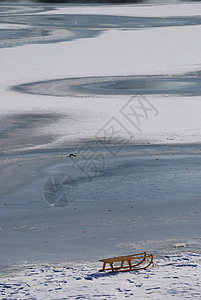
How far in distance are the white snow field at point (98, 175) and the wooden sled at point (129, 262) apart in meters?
0.13

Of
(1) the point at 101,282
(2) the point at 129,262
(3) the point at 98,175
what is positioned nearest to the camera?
(1) the point at 101,282

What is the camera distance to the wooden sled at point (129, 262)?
8.28 metres

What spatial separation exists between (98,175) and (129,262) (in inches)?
192

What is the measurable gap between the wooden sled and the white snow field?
0.44 feet

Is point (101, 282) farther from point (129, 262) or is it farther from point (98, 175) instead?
point (98, 175)

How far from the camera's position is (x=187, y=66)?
96.1 feet

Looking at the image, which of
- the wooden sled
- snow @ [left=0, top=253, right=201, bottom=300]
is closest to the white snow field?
snow @ [left=0, top=253, right=201, bottom=300]

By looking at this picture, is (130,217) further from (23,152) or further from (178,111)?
(178,111)

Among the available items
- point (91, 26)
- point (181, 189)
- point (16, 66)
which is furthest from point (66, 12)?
point (181, 189)

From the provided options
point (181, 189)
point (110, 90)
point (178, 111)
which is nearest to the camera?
point (181, 189)

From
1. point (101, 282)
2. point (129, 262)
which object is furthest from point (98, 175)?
point (101, 282)

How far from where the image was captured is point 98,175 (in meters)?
13.2

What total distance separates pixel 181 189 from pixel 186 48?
24.7m

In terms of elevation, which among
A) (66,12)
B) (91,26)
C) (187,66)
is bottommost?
(187,66)
